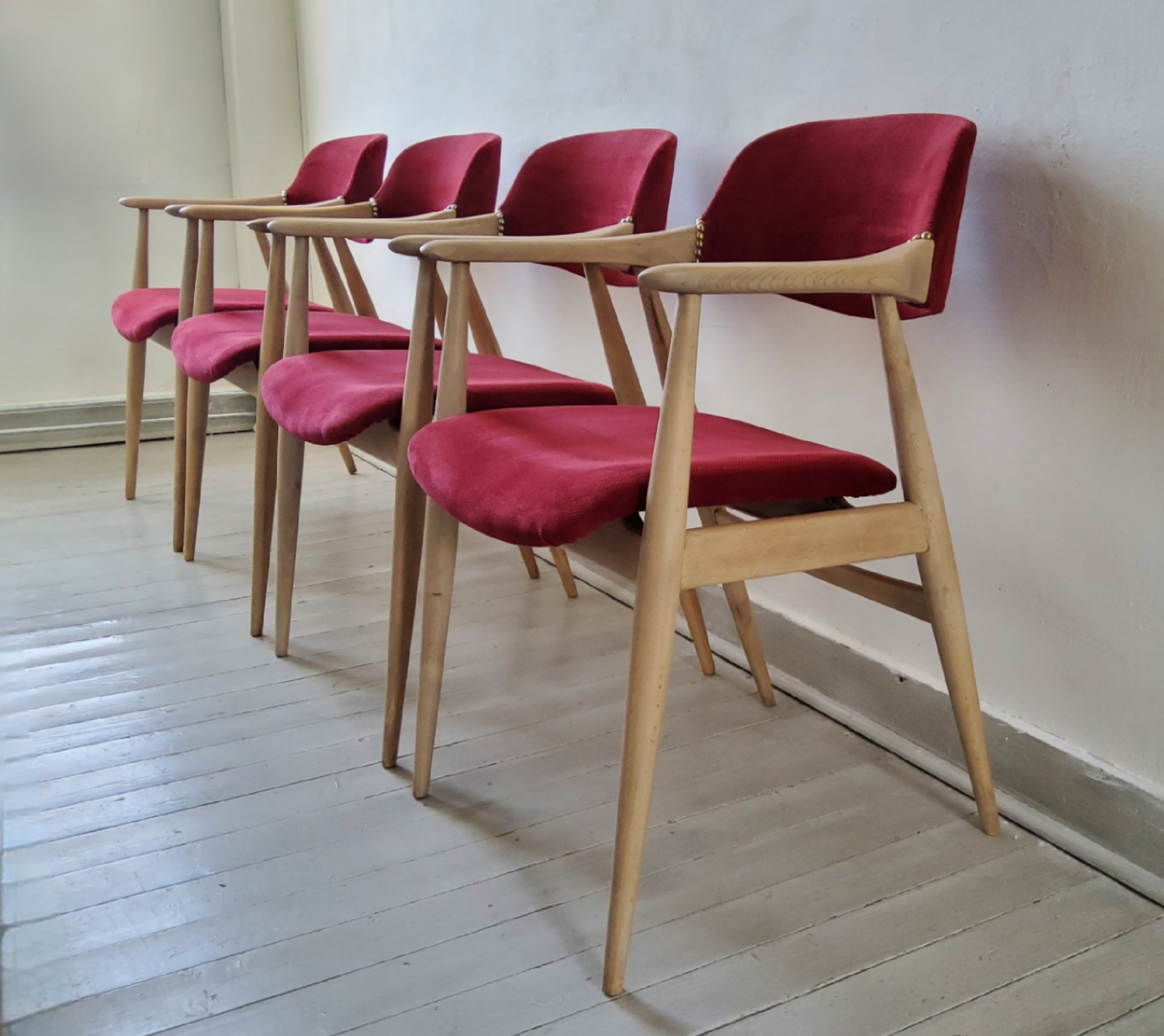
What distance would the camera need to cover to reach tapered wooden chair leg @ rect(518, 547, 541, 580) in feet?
7.37

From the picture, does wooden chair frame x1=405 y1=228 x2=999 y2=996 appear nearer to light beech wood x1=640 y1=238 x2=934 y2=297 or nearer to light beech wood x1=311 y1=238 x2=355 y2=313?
light beech wood x1=640 y1=238 x2=934 y2=297

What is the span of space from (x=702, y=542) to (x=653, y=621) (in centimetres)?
9

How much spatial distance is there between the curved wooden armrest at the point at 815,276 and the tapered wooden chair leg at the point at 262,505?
982 mm

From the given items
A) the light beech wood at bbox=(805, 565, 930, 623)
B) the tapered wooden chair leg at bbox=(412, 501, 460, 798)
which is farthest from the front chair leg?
the light beech wood at bbox=(805, 565, 930, 623)

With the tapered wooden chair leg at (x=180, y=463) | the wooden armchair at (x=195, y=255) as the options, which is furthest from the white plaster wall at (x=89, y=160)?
the tapered wooden chair leg at (x=180, y=463)

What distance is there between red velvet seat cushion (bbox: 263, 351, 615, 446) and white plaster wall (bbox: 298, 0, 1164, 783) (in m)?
0.34

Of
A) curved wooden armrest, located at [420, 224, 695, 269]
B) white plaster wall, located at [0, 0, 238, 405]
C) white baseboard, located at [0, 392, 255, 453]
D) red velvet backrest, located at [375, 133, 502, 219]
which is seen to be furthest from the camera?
white baseboard, located at [0, 392, 255, 453]

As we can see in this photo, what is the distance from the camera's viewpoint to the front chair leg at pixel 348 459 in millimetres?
3002

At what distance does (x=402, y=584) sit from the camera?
4.84 feet

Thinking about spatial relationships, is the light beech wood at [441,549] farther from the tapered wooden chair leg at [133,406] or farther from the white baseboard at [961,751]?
the tapered wooden chair leg at [133,406]

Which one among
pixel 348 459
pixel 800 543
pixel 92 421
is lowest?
pixel 92 421

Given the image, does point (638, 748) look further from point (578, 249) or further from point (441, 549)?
point (578, 249)

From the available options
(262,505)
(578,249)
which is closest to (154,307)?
(262,505)

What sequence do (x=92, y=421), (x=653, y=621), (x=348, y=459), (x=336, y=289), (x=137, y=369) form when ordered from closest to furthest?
(x=653, y=621), (x=137, y=369), (x=336, y=289), (x=348, y=459), (x=92, y=421)
